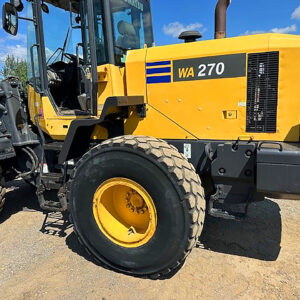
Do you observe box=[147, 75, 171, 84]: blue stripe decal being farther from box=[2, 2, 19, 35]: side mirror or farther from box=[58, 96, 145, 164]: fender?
box=[2, 2, 19, 35]: side mirror

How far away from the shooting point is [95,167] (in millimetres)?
2998

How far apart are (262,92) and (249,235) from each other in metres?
1.90

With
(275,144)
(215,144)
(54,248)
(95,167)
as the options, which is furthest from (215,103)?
(54,248)

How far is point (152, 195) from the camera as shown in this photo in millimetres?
2783

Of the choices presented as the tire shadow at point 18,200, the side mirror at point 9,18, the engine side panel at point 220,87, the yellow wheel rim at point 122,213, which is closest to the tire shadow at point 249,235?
the yellow wheel rim at point 122,213

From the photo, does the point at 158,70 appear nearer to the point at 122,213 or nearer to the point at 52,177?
the point at 122,213

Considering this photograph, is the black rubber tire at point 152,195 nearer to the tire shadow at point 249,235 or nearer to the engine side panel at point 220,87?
the engine side panel at point 220,87

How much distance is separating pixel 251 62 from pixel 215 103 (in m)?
0.51

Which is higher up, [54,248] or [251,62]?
[251,62]

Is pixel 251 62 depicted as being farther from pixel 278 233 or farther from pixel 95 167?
pixel 278 233

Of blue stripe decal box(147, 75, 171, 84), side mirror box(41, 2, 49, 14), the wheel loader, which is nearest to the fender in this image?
the wheel loader

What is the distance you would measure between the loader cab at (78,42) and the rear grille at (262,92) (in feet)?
4.50

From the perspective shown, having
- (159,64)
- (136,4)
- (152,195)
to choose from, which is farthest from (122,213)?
(136,4)

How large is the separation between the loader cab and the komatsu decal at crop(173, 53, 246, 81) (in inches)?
28.2
